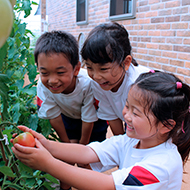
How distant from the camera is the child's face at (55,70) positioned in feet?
4.41

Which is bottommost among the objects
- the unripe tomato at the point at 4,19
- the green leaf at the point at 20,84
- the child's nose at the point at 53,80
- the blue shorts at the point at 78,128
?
the blue shorts at the point at 78,128

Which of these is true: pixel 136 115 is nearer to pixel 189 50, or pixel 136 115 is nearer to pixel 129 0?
pixel 189 50

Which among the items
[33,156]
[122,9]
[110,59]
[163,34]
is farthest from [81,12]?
[33,156]

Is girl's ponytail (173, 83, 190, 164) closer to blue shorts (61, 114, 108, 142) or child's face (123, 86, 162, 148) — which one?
child's face (123, 86, 162, 148)

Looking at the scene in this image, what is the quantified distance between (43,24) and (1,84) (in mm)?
10362

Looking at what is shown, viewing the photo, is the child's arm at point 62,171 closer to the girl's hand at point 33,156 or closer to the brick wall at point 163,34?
the girl's hand at point 33,156

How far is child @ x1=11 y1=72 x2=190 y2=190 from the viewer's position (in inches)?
33.2

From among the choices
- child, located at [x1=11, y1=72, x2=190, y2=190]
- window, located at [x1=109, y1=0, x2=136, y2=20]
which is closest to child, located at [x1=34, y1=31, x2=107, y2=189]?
child, located at [x1=11, y1=72, x2=190, y2=190]

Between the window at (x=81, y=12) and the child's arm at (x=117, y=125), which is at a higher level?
the window at (x=81, y=12)

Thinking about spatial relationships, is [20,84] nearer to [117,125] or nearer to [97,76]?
[97,76]

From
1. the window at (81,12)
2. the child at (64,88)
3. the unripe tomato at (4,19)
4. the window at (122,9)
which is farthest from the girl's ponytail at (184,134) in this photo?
the window at (81,12)

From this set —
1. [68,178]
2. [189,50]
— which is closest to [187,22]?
[189,50]

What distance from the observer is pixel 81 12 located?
6074 mm

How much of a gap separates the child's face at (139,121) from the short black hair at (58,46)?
645 mm
